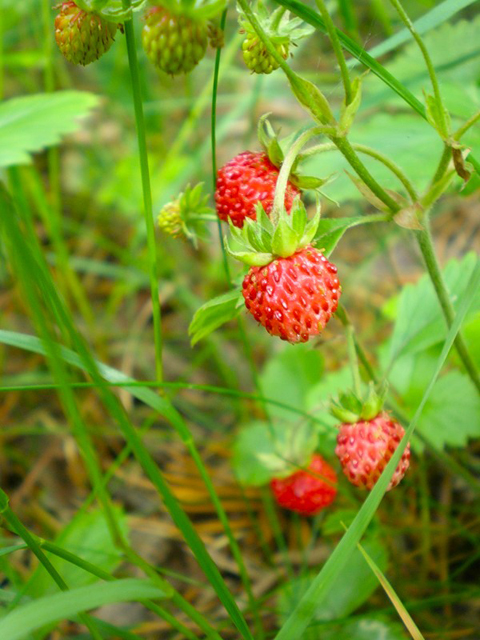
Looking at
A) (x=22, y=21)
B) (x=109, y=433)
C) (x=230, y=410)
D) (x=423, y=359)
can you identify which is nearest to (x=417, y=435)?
(x=423, y=359)

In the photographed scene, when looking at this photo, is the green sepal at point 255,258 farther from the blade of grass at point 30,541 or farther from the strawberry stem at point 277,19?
the blade of grass at point 30,541

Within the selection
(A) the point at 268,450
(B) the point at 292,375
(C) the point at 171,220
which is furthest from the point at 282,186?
(B) the point at 292,375

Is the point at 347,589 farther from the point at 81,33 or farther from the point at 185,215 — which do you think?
the point at 81,33

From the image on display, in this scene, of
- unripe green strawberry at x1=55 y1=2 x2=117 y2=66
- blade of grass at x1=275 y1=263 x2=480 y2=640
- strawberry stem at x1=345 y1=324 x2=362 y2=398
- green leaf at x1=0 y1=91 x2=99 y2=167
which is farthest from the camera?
A: green leaf at x1=0 y1=91 x2=99 y2=167

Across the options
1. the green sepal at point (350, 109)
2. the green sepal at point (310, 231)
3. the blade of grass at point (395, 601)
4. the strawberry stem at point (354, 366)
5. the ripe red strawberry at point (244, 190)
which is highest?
the green sepal at point (350, 109)

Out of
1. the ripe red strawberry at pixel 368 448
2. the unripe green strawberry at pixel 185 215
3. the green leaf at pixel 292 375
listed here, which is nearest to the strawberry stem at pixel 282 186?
the unripe green strawberry at pixel 185 215

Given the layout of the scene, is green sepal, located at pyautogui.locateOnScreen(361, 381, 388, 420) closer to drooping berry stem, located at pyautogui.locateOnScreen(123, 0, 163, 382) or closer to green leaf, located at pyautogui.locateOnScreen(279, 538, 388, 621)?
drooping berry stem, located at pyautogui.locateOnScreen(123, 0, 163, 382)

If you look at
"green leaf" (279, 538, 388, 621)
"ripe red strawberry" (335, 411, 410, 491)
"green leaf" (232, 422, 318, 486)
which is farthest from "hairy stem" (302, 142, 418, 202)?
"green leaf" (279, 538, 388, 621)
